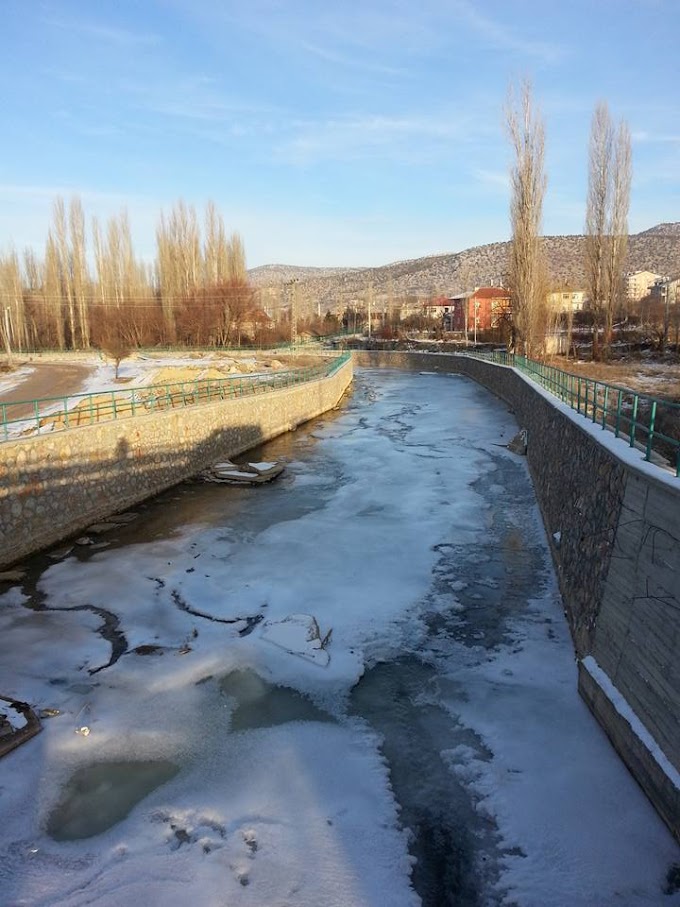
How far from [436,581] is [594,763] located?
4224 mm

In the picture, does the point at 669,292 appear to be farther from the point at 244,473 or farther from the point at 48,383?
the point at 244,473

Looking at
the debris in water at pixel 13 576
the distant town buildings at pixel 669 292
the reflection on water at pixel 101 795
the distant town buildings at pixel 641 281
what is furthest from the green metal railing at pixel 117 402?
the distant town buildings at pixel 641 281

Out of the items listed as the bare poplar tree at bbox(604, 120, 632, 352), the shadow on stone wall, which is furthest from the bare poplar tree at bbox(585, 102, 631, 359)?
the shadow on stone wall

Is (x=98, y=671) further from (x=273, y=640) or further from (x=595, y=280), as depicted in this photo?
(x=595, y=280)

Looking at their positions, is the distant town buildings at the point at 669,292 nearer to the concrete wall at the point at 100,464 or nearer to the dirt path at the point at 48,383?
the concrete wall at the point at 100,464

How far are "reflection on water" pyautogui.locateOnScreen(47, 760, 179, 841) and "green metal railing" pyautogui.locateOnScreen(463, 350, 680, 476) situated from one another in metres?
5.41

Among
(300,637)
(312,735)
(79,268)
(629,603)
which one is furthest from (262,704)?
(79,268)

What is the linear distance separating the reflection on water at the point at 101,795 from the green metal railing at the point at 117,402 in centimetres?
796

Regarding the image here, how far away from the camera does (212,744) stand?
234 inches

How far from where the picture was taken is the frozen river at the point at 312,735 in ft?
14.9

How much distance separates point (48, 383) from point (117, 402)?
17149mm

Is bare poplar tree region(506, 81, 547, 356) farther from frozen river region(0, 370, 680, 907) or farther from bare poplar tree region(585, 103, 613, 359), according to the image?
frozen river region(0, 370, 680, 907)

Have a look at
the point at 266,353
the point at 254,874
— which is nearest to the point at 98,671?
the point at 254,874

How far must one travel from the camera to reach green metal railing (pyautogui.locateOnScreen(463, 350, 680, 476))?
21.2ft
